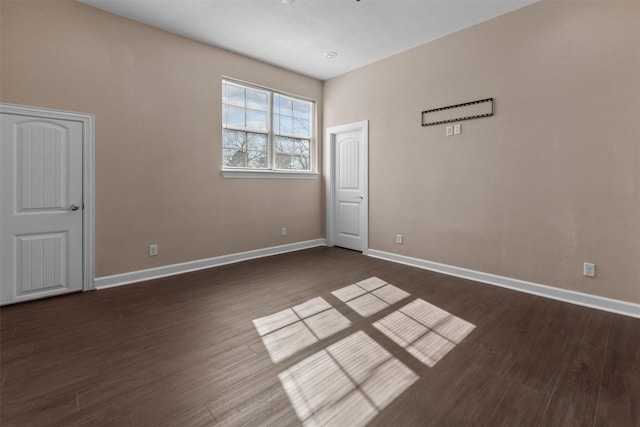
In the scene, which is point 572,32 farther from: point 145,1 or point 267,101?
point 145,1

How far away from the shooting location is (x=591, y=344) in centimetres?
222

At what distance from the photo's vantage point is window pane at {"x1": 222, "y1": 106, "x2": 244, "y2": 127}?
4410 millimetres

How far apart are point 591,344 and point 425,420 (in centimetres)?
167

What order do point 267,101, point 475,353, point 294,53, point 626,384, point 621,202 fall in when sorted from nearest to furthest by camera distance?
point 626,384 < point 475,353 < point 621,202 < point 294,53 < point 267,101

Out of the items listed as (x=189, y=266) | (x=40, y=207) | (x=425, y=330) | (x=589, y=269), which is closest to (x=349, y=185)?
(x=189, y=266)

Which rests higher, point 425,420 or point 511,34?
point 511,34

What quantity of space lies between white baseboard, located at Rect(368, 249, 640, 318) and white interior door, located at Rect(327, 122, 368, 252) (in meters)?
1.01

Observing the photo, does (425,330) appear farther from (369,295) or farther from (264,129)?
(264,129)

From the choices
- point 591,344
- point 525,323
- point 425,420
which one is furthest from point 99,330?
point 591,344

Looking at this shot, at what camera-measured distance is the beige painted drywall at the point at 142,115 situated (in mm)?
2984

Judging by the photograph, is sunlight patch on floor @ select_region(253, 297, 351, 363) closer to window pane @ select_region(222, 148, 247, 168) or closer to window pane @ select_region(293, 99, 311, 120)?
window pane @ select_region(222, 148, 247, 168)

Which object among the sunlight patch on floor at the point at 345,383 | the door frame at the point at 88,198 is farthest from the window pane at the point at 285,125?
the sunlight patch on floor at the point at 345,383

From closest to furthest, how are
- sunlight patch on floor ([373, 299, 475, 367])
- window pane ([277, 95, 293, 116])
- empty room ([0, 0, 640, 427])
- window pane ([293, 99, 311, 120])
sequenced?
1. empty room ([0, 0, 640, 427])
2. sunlight patch on floor ([373, 299, 475, 367])
3. window pane ([277, 95, 293, 116])
4. window pane ([293, 99, 311, 120])

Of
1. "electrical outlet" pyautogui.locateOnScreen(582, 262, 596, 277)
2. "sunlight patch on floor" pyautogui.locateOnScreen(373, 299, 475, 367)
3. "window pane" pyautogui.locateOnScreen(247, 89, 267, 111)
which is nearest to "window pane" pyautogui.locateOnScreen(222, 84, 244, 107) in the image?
"window pane" pyautogui.locateOnScreen(247, 89, 267, 111)
